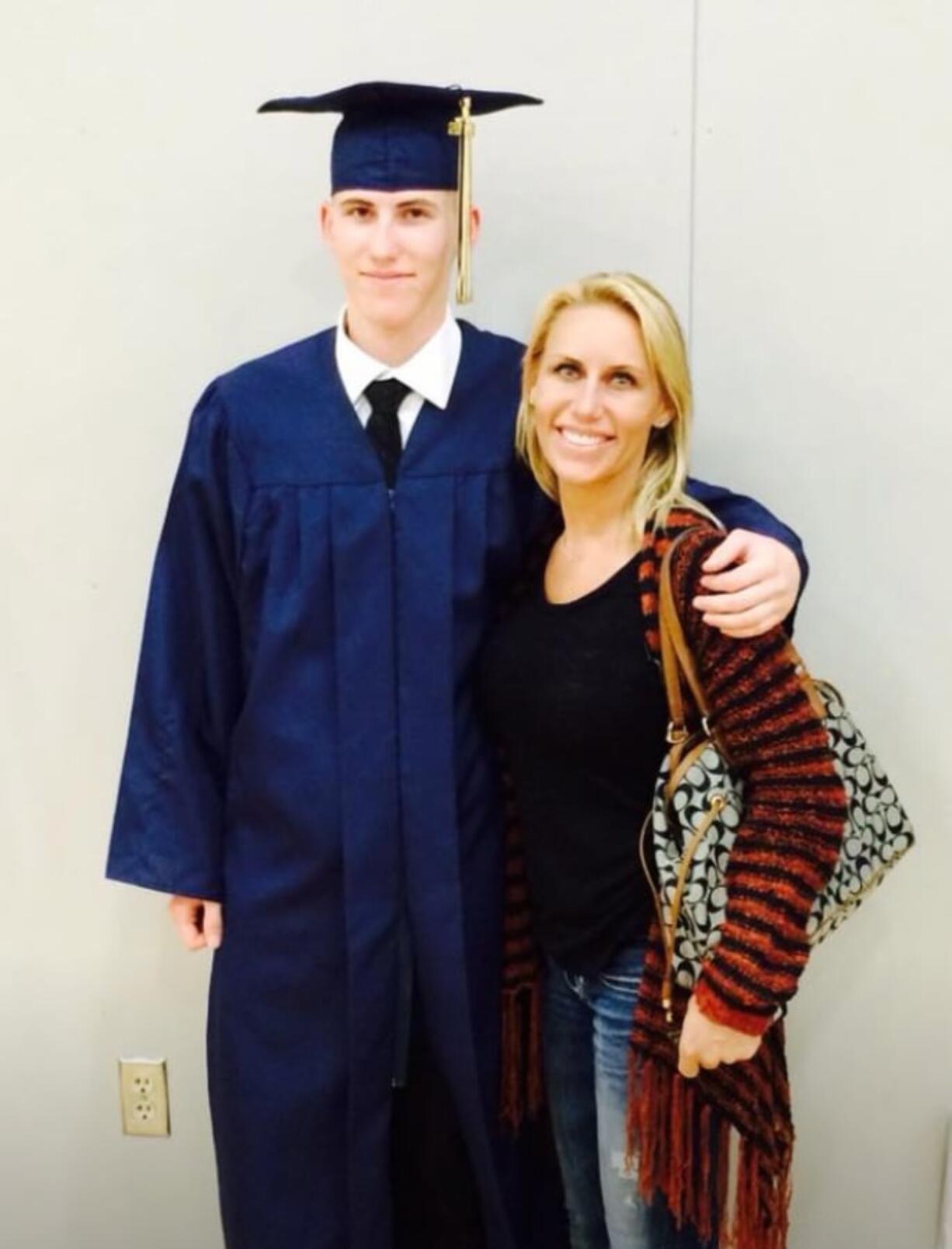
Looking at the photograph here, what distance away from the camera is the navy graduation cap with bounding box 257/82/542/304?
51.0 inches

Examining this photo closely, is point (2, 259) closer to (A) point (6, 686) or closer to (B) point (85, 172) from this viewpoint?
(B) point (85, 172)

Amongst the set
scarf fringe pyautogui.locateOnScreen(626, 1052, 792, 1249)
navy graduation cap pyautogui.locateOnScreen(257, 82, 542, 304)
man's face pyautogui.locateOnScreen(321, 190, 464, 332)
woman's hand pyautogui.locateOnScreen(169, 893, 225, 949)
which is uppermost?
navy graduation cap pyautogui.locateOnScreen(257, 82, 542, 304)

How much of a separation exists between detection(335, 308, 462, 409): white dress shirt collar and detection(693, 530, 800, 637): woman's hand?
1.22ft

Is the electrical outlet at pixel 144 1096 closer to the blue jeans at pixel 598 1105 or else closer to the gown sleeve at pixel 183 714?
the gown sleeve at pixel 183 714

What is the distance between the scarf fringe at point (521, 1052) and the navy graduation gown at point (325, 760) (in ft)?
Answer: 0.07

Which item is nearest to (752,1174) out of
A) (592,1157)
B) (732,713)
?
(592,1157)

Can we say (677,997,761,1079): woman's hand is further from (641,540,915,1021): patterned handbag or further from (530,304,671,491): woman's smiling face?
(530,304,671,491): woman's smiling face

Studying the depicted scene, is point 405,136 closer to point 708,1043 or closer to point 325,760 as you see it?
point 325,760

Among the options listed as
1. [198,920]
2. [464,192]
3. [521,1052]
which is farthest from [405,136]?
[521,1052]

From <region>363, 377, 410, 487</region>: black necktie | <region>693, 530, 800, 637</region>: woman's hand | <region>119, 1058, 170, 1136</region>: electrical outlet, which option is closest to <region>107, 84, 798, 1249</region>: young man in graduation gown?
<region>363, 377, 410, 487</region>: black necktie

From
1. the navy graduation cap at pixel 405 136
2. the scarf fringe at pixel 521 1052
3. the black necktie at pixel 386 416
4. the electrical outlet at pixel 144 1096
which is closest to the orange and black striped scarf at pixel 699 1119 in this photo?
the scarf fringe at pixel 521 1052

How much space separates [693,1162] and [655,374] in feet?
2.70

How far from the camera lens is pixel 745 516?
1.38 m

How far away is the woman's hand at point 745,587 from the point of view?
118 centimetres
